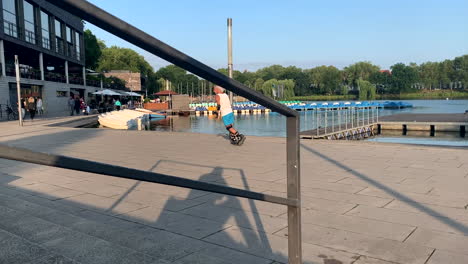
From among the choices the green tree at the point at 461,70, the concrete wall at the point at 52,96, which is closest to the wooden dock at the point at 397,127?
the concrete wall at the point at 52,96

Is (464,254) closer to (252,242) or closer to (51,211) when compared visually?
(252,242)

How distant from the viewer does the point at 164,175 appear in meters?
1.34

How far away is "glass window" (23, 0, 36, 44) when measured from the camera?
32.3m

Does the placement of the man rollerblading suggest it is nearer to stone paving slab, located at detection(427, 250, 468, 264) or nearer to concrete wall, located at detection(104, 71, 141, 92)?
stone paving slab, located at detection(427, 250, 468, 264)

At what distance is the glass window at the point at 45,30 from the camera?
36.1 m

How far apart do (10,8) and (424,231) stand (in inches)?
1360

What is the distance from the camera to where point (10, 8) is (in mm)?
29734

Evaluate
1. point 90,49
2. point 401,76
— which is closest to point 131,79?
point 90,49

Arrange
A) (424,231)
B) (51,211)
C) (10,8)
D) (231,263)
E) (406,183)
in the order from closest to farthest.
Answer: (231,263), (424,231), (51,211), (406,183), (10,8)

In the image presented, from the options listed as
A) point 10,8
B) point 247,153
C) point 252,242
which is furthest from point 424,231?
point 10,8

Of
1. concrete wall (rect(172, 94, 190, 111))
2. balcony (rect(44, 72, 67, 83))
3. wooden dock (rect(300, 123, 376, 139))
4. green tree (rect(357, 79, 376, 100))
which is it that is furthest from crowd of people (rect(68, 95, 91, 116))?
green tree (rect(357, 79, 376, 100))

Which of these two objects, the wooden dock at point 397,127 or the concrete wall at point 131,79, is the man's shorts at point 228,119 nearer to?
the wooden dock at point 397,127

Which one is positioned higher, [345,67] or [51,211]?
[345,67]

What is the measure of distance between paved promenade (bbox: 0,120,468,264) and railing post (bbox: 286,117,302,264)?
42.5 inches
